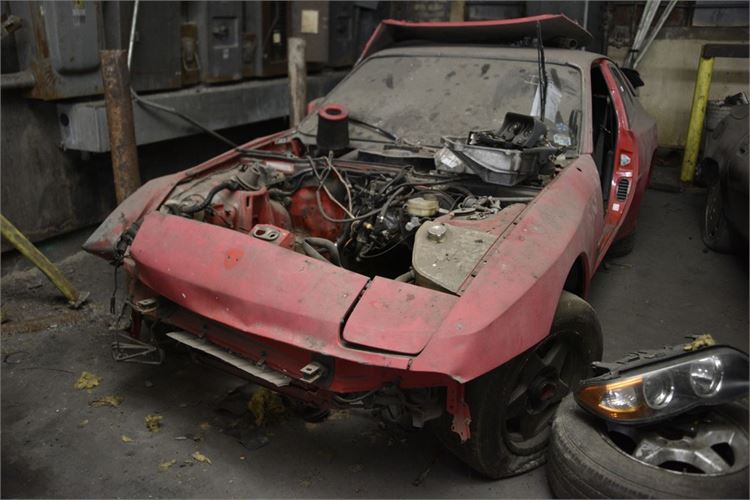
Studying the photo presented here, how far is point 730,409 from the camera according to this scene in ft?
7.64

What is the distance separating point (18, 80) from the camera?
4.57 metres

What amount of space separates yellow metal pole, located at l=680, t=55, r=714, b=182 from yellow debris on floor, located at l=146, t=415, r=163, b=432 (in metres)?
5.62

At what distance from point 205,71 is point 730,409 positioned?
17.4 ft

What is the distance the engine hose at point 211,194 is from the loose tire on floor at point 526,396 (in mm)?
1451

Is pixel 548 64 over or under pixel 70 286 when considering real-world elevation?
over

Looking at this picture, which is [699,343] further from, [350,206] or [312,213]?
[312,213]

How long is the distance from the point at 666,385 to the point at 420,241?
1.04 metres

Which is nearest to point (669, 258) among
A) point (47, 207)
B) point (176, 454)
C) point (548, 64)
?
point (548, 64)

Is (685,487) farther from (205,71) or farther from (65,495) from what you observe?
(205,71)

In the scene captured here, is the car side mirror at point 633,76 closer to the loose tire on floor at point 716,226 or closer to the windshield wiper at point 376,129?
the loose tire on floor at point 716,226

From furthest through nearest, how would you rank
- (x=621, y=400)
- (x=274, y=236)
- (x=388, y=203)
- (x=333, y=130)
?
(x=333, y=130)
(x=388, y=203)
(x=274, y=236)
(x=621, y=400)

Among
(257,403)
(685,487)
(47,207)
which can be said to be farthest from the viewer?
(47,207)

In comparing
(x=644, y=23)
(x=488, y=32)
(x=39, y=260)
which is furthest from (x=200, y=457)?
(x=644, y=23)

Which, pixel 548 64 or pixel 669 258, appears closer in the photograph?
pixel 548 64
